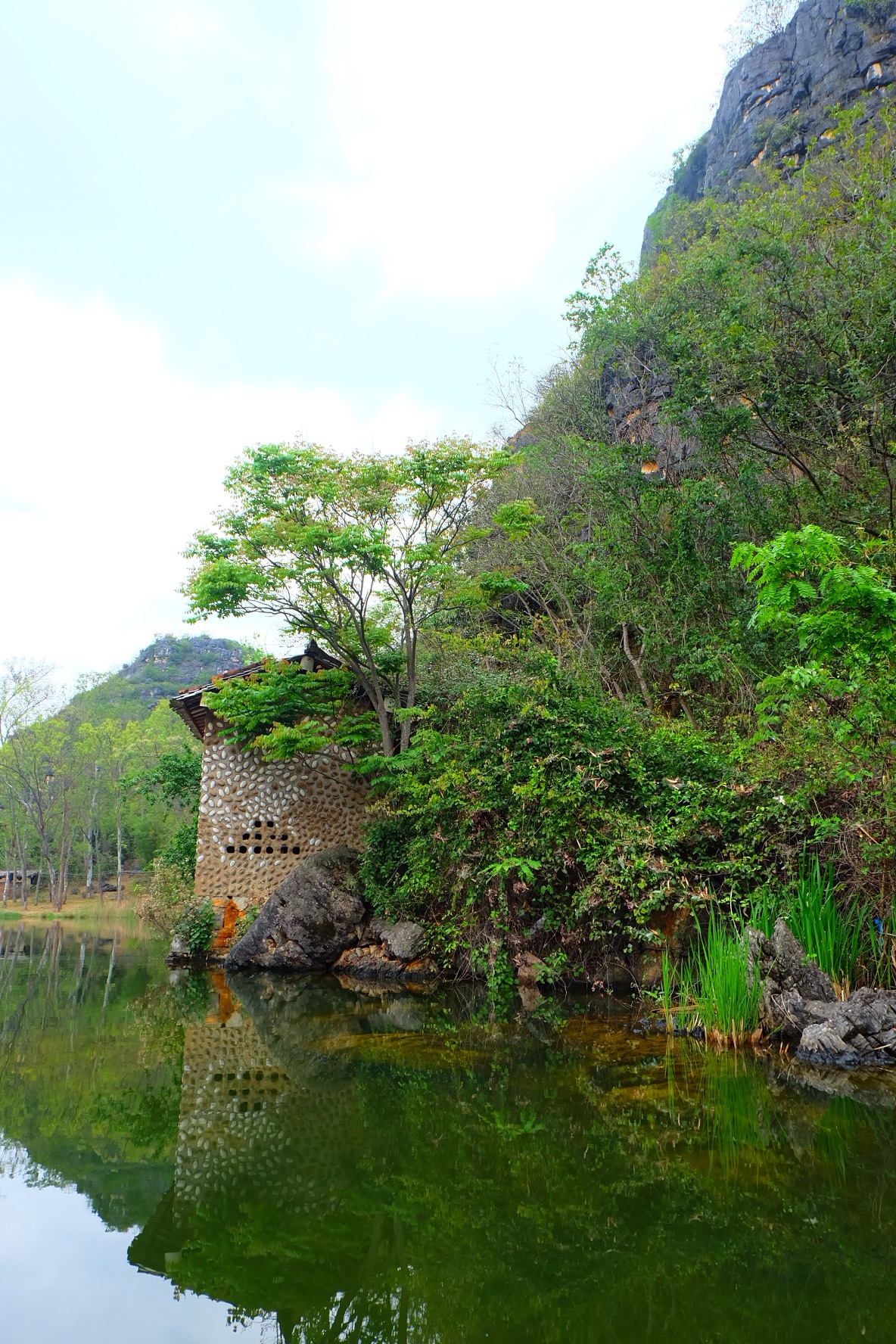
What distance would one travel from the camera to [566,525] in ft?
53.5

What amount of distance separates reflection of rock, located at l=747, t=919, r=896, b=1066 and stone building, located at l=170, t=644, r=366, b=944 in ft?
30.0

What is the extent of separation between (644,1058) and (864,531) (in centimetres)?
726

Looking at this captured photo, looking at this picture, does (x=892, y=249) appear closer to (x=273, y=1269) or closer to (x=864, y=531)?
(x=864, y=531)

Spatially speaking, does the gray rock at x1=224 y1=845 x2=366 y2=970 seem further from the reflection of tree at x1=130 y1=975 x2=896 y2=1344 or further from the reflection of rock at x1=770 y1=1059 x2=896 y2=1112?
the reflection of rock at x1=770 y1=1059 x2=896 y2=1112

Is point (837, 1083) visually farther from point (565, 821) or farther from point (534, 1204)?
point (565, 821)

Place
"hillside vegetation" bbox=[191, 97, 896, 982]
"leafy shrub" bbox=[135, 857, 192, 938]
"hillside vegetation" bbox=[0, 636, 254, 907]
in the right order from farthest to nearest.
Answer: "hillside vegetation" bbox=[0, 636, 254, 907], "leafy shrub" bbox=[135, 857, 192, 938], "hillside vegetation" bbox=[191, 97, 896, 982]

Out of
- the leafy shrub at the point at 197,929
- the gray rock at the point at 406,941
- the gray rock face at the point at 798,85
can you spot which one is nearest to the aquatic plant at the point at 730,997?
the gray rock at the point at 406,941

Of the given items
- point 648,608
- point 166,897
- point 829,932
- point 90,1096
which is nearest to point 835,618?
point 829,932

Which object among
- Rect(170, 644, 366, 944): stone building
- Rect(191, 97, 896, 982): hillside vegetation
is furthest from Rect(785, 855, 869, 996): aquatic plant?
Rect(170, 644, 366, 944): stone building

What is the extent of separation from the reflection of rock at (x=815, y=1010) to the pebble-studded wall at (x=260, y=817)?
915 centimetres

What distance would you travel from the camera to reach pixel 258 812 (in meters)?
14.3

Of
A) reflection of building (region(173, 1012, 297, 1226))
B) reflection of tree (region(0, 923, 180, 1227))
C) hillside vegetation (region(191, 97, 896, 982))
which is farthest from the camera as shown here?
hillside vegetation (region(191, 97, 896, 982))

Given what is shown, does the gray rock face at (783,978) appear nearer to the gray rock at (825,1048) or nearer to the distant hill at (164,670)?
the gray rock at (825,1048)

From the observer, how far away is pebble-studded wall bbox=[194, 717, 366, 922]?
46.1ft
